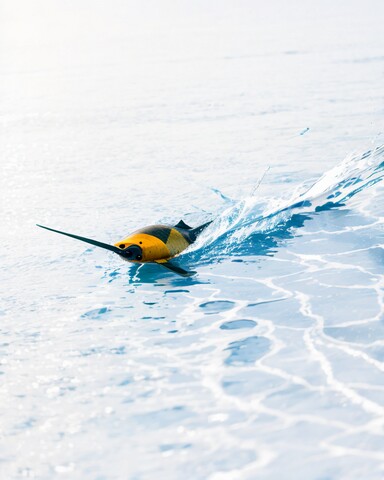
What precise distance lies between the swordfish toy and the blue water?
0.70 ft

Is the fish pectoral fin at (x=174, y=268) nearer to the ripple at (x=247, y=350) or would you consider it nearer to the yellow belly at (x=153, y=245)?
the yellow belly at (x=153, y=245)

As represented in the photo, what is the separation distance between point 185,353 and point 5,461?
6.40ft

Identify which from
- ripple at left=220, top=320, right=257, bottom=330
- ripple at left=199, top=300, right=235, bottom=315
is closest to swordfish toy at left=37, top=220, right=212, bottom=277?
ripple at left=199, top=300, right=235, bottom=315

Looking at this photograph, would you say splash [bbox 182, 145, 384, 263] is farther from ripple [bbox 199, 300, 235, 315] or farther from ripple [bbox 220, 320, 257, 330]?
ripple [bbox 220, 320, 257, 330]

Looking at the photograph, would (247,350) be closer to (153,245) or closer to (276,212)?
(153,245)

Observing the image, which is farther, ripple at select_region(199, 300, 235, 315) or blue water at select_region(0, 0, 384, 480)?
ripple at select_region(199, 300, 235, 315)

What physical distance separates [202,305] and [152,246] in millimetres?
982

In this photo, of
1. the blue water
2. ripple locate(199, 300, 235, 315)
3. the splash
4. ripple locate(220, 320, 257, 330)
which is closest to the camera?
the blue water

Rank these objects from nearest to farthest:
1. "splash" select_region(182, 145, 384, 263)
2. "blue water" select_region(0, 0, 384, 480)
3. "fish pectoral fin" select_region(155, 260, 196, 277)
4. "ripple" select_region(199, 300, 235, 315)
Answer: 1. "blue water" select_region(0, 0, 384, 480)
2. "ripple" select_region(199, 300, 235, 315)
3. "fish pectoral fin" select_region(155, 260, 196, 277)
4. "splash" select_region(182, 145, 384, 263)

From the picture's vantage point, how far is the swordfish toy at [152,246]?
8289 millimetres

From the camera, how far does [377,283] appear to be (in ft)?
26.4

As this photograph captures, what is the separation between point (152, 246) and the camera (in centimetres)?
837

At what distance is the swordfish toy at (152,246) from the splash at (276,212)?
0.32 m

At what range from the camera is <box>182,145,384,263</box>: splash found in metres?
9.35
